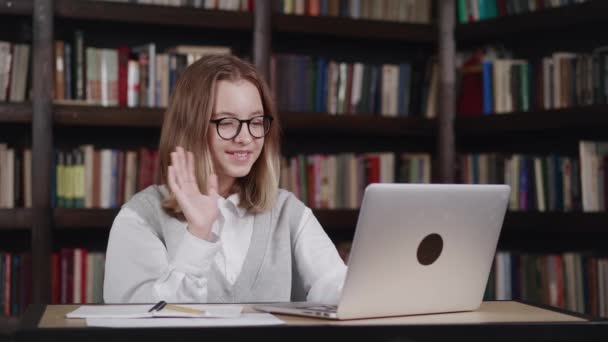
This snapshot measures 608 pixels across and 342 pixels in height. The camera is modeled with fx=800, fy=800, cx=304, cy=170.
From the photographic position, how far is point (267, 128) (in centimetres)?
187

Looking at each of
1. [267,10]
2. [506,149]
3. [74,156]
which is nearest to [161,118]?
[74,156]

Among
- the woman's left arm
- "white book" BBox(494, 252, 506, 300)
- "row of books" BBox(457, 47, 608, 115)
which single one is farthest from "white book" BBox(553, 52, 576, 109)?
the woman's left arm

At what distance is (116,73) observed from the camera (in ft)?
9.75

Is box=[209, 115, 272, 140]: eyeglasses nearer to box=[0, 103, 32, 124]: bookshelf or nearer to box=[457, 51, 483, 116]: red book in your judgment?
box=[0, 103, 32, 124]: bookshelf

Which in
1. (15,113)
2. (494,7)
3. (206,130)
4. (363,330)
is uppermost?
(494,7)

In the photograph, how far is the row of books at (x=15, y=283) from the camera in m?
2.86

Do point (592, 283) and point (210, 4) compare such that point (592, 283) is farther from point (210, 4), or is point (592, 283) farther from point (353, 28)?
point (210, 4)

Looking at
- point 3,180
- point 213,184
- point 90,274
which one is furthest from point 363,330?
point 3,180

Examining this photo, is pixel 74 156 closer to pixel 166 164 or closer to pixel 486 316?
pixel 166 164

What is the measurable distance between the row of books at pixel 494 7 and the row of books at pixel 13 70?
176cm

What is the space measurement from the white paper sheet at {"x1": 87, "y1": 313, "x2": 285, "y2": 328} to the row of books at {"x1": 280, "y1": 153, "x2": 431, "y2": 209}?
6.49 ft

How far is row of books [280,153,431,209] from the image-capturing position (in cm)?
319

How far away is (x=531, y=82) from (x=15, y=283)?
2.10 meters

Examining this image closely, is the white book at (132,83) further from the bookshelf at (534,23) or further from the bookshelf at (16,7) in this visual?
the bookshelf at (534,23)
